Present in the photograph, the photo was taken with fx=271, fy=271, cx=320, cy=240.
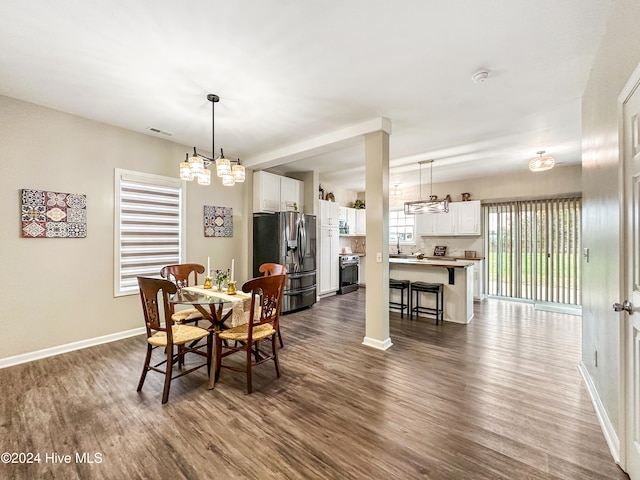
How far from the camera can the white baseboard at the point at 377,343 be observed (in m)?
3.35

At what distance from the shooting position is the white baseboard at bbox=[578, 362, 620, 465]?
1675 mm

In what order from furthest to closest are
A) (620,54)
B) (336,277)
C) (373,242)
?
(336,277), (373,242), (620,54)

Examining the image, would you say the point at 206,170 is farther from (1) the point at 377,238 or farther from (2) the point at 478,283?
(2) the point at 478,283

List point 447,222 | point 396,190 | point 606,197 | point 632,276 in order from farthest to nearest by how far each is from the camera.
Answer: point 396,190
point 447,222
point 606,197
point 632,276

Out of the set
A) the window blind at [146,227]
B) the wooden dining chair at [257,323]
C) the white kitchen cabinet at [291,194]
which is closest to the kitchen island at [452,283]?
the white kitchen cabinet at [291,194]

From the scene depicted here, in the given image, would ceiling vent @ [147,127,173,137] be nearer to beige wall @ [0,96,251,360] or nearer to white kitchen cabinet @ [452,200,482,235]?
beige wall @ [0,96,251,360]

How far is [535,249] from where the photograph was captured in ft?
19.6

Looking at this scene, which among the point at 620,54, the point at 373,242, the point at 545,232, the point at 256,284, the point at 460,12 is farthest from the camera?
the point at 545,232

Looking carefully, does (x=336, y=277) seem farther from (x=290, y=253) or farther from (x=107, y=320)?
(x=107, y=320)

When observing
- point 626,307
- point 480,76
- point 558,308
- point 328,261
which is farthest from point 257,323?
point 558,308

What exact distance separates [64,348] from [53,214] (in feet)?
5.24

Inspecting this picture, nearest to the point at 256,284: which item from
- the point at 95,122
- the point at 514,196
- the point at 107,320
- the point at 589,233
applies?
the point at 107,320

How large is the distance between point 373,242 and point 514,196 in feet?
14.6

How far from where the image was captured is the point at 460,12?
1.82 metres
